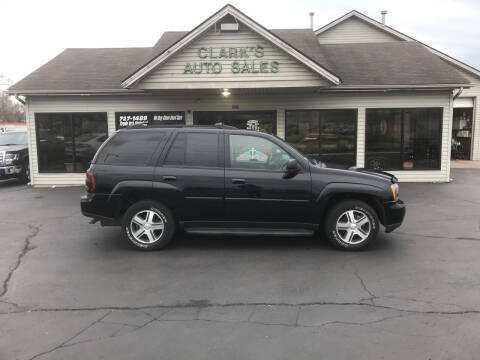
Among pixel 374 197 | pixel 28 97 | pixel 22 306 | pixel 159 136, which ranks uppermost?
pixel 28 97

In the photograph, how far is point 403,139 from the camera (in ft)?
43.0

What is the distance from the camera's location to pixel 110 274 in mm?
5176

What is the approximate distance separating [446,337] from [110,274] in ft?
12.3

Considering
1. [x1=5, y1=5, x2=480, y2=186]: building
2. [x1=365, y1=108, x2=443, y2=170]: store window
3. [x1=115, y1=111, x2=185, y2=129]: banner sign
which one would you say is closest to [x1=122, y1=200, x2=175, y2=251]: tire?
[x1=5, y1=5, x2=480, y2=186]: building

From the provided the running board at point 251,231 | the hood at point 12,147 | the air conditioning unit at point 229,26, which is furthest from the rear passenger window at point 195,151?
the hood at point 12,147

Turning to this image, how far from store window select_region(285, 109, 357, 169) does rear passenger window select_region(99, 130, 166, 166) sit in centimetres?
746

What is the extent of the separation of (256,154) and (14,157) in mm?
10928

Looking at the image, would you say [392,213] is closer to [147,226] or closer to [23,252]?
[147,226]

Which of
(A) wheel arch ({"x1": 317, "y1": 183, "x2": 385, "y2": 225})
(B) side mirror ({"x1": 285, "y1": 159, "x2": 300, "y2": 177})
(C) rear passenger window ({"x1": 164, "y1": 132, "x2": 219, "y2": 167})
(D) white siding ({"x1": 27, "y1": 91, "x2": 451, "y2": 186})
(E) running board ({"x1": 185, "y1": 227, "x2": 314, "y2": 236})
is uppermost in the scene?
(D) white siding ({"x1": 27, "y1": 91, "x2": 451, "y2": 186})

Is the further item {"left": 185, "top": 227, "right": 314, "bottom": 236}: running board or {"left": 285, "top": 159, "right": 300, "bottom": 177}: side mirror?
{"left": 185, "top": 227, "right": 314, "bottom": 236}: running board

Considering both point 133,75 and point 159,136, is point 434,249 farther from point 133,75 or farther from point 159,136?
point 133,75

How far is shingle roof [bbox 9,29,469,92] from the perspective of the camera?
12.7 meters

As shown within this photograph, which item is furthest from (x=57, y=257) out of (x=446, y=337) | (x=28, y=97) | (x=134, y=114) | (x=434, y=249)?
(x=28, y=97)

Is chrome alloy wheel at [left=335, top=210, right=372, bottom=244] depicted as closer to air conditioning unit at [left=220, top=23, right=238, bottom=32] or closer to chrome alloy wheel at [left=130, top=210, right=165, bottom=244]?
chrome alloy wheel at [left=130, top=210, right=165, bottom=244]
